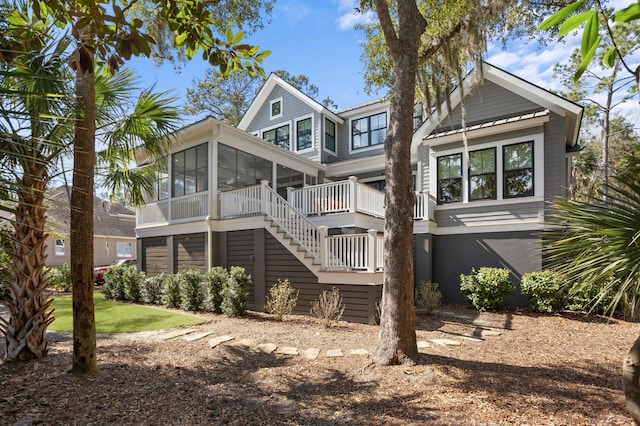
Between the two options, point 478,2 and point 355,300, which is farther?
point 355,300

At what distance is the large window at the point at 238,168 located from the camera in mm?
12562

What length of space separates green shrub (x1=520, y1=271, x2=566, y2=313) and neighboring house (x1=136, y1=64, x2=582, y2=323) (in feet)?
2.23

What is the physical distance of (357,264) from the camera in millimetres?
8508

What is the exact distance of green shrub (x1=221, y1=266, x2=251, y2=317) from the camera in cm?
890

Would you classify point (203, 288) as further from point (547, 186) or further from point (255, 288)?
point (547, 186)

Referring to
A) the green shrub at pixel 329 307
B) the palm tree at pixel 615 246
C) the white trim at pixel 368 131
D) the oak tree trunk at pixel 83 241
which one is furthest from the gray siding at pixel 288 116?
the palm tree at pixel 615 246

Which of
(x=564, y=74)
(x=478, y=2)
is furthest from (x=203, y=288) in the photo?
(x=564, y=74)

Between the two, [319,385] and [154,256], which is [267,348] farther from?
[154,256]

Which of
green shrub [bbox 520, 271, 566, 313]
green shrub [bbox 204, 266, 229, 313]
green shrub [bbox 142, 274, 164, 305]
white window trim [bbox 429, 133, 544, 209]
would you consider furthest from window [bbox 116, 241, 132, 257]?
green shrub [bbox 520, 271, 566, 313]

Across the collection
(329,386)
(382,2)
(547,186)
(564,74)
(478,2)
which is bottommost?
(329,386)

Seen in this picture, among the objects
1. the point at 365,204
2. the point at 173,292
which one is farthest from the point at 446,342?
the point at 173,292

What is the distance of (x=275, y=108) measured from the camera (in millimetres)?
18141

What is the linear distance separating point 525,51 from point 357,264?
10402mm

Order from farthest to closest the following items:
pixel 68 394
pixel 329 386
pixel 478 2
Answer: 1. pixel 478 2
2. pixel 329 386
3. pixel 68 394
